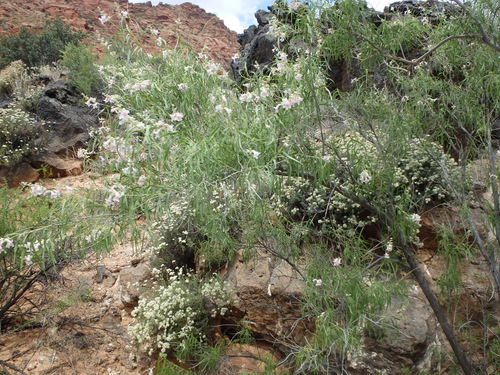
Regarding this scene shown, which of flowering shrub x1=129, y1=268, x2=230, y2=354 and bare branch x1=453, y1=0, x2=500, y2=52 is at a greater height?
bare branch x1=453, y1=0, x2=500, y2=52

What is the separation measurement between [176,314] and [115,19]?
1960 cm

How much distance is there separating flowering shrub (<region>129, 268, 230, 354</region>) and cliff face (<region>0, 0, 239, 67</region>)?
11.5 m

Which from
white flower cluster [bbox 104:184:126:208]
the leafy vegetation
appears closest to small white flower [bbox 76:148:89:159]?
the leafy vegetation

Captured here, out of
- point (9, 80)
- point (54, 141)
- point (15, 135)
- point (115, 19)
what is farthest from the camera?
point (115, 19)

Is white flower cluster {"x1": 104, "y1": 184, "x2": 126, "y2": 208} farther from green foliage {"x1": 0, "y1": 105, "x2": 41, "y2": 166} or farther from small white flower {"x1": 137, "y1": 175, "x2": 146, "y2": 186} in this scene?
green foliage {"x1": 0, "y1": 105, "x2": 41, "y2": 166}

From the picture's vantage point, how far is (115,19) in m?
18.9

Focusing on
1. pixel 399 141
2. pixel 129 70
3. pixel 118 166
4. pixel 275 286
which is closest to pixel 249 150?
pixel 118 166

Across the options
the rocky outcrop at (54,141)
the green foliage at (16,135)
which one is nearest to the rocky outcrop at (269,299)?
the rocky outcrop at (54,141)

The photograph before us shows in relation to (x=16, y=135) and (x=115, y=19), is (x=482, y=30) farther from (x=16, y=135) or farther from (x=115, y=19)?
(x=115, y=19)

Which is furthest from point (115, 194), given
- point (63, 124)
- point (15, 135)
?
point (63, 124)

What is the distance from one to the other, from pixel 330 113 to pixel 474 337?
8.48 feet

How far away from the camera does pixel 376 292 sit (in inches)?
98.3

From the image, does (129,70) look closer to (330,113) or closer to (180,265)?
(330,113)

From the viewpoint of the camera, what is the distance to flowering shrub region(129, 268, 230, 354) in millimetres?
3863
